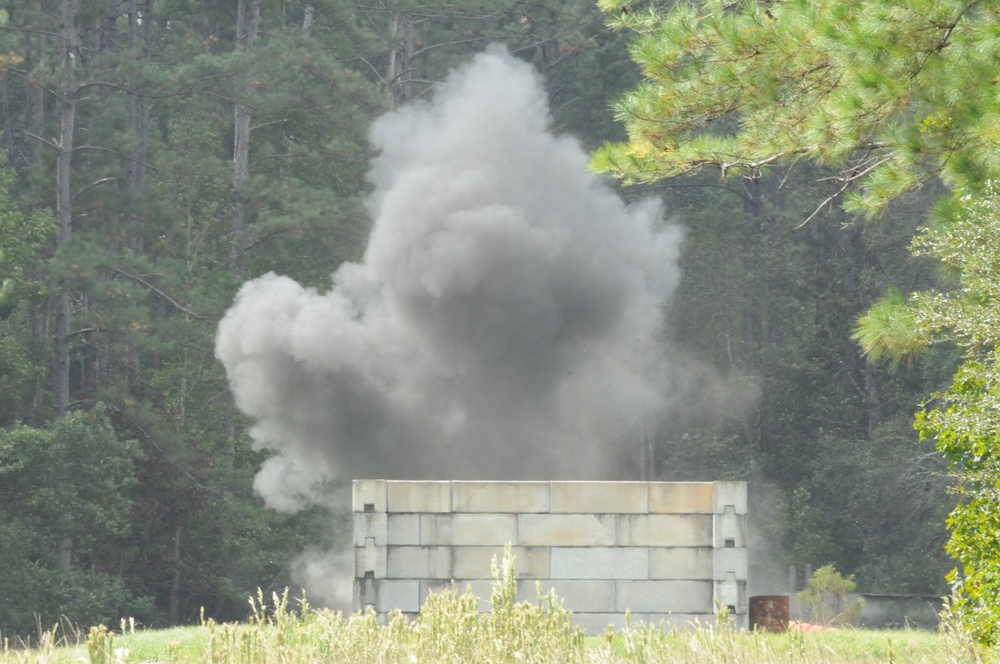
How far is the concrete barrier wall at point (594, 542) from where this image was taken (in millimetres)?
12758

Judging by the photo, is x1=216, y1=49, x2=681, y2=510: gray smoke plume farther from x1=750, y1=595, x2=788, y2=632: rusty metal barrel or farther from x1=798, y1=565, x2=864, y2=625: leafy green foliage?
x1=750, y1=595, x2=788, y2=632: rusty metal barrel

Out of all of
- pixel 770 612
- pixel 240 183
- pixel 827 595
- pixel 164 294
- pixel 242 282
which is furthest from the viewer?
pixel 240 183

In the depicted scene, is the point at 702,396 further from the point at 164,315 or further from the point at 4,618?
the point at 4,618

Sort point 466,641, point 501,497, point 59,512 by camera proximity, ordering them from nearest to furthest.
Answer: point 466,641, point 501,497, point 59,512

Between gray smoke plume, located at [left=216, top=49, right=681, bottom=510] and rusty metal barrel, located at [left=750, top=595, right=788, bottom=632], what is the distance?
7765 mm

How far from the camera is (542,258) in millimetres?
21125

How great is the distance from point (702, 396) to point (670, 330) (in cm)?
179

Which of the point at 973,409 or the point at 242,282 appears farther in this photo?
the point at 242,282

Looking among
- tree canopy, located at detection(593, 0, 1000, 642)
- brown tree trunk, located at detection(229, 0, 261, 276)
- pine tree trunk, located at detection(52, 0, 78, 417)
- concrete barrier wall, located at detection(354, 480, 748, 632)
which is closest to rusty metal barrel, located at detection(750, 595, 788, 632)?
concrete barrier wall, located at detection(354, 480, 748, 632)

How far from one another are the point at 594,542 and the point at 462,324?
8320 mm

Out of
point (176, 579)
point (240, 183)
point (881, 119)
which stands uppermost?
point (240, 183)

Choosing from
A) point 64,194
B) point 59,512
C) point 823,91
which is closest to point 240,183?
point 64,194

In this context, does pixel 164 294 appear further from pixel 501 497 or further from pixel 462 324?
pixel 501 497

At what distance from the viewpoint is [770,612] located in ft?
42.1
